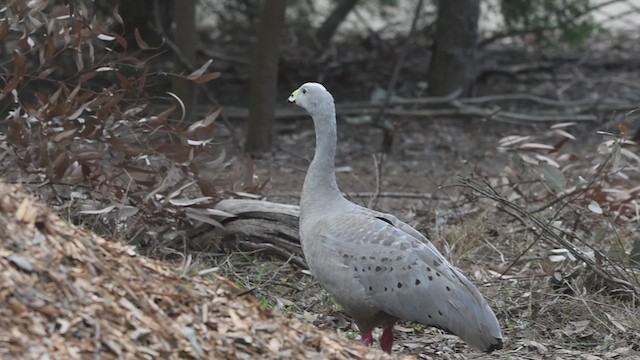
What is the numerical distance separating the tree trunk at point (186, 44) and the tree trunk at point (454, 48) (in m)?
2.55

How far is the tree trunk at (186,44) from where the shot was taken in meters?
8.88

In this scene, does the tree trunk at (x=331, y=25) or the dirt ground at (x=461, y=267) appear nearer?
the dirt ground at (x=461, y=267)

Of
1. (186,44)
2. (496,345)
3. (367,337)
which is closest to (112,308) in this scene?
(367,337)

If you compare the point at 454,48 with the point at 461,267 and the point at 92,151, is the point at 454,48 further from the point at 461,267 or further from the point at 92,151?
the point at 92,151

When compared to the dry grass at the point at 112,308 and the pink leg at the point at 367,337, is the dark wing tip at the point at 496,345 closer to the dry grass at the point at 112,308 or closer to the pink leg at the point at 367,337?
the pink leg at the point at 367,337

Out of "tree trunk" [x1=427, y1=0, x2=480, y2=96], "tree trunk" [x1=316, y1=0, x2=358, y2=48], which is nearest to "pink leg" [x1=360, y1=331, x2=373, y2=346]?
"tree trunk" [x1=427, y1=0, x2=480, y2=96]

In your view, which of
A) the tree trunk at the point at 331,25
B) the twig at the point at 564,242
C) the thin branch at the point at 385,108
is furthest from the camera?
the tree trunk at the point at 331,25

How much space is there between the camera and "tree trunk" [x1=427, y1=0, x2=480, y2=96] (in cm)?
1023

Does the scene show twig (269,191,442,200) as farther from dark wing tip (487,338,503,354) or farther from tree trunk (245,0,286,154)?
dark wing tip (487,338,503,354)

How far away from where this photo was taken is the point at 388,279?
4781 millimetres

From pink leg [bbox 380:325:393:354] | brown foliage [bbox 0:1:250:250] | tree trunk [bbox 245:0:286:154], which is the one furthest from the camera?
tree trunk [bbox 245:0:286:154]

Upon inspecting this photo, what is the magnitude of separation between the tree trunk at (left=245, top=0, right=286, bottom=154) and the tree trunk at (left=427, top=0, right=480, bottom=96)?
2079 millimetres

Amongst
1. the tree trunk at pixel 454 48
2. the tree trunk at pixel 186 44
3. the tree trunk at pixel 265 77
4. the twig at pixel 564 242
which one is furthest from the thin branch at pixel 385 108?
the twig at pixel 564 242

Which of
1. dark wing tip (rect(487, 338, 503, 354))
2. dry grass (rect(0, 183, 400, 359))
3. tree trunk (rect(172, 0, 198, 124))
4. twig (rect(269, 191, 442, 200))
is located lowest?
dark wing tip (rect(487, 338, 503, 354))
